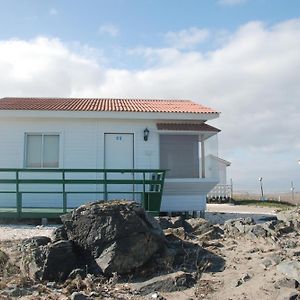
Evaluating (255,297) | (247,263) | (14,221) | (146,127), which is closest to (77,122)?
(146,127)

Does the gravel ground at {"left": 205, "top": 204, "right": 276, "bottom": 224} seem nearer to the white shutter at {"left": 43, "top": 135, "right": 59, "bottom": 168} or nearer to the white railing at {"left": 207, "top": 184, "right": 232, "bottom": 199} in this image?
the white shutter at {"left": 43, "top": 135, "right": 59, "bottom": 168}

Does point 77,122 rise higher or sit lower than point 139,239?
higher

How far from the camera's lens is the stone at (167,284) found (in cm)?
692

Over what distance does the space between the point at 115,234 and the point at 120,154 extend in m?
8.47

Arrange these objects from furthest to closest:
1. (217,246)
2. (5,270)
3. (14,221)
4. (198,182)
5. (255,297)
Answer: (198,182) < (14,221) < (217,246) < (5,270) < (255,297)

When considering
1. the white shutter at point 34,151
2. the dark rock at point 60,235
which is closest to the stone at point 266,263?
the dark rock at point 60,235

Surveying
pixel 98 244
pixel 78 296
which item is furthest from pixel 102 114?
pixel 78 296

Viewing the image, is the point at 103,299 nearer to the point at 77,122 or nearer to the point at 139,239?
the point at 139,239

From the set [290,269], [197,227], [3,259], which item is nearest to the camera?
[290,269]

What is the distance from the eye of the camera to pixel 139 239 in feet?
24.8

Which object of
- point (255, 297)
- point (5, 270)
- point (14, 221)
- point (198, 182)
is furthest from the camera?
point (198, 182)

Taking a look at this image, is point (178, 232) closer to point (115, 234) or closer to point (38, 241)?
point (115, 234)

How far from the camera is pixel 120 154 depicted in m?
16.0

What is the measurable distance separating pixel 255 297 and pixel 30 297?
3150mm
